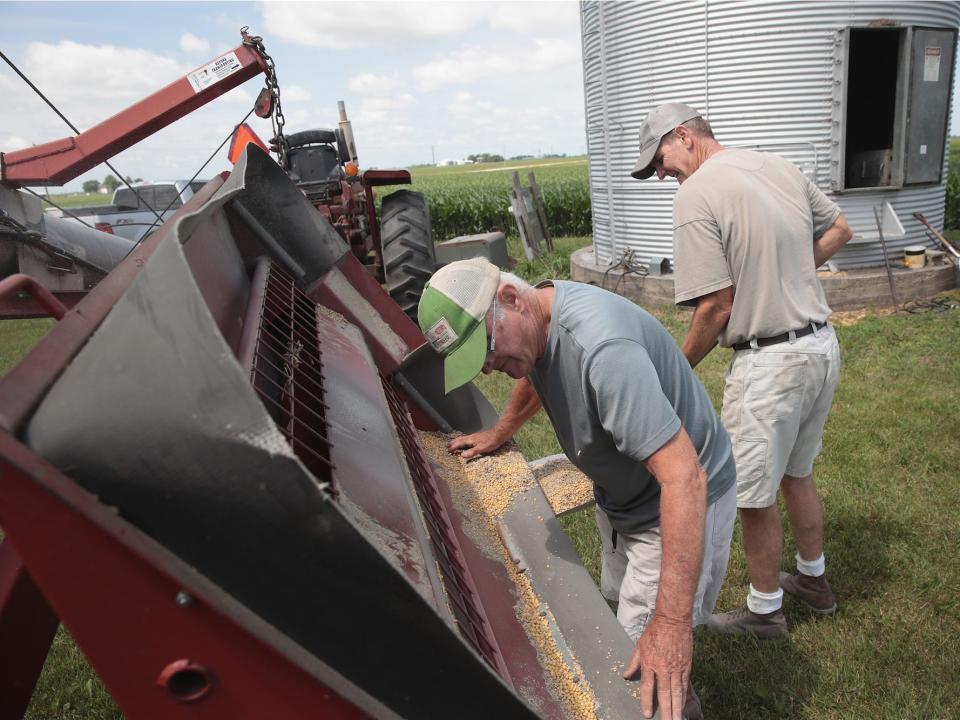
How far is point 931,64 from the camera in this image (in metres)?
7.70

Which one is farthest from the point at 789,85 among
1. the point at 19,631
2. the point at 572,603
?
the point at 19,631

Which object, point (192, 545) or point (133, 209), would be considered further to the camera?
point (133, 209)

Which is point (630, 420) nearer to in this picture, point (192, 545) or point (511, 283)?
point (511, 283)

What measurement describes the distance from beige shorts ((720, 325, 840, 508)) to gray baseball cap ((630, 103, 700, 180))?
958 mm

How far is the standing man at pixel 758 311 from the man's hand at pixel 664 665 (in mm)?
1301

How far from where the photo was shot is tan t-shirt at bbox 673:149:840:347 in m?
2.71

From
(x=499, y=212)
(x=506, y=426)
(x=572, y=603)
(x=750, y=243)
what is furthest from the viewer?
(x=499, y=212)

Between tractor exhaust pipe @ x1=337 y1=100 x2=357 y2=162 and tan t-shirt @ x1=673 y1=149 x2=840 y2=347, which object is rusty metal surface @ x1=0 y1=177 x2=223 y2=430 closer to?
tan t-shirt @ x1=673 y1=149 x2=840 y2=347

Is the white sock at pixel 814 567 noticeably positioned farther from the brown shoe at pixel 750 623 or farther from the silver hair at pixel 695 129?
the silver hair at pixel 695 129

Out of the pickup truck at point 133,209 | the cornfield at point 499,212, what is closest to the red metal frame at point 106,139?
the pickup truck at point 133,209

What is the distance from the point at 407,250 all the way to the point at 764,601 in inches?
187

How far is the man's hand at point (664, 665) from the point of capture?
1.56 meters

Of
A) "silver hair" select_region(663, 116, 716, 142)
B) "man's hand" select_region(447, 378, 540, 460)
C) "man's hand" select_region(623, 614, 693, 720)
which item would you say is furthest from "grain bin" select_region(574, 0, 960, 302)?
"man's hand" select_region(623, 614, 693, 720)

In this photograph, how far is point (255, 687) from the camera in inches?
41.0
